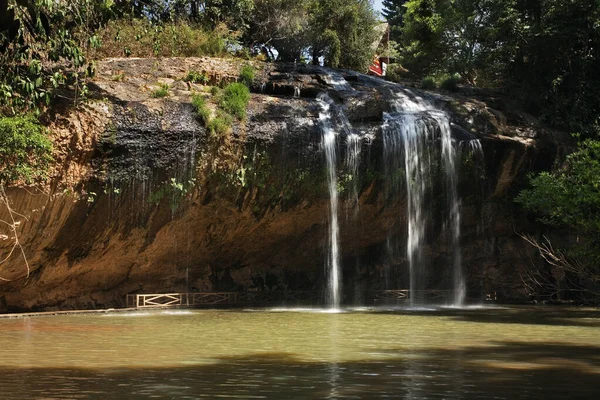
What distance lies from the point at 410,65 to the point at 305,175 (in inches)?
820

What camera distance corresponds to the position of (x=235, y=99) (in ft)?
78.4

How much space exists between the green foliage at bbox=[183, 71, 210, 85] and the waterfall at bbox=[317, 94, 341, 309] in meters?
3.72

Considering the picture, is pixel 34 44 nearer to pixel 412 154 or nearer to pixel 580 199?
pixel 580 199

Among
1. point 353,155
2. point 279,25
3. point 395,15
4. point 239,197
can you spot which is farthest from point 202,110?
point 395,15

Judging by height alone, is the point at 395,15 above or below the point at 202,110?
above

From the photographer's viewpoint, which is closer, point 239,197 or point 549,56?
point 239,197

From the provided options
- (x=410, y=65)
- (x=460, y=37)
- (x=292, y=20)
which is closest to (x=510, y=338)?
(x=292, y=20)

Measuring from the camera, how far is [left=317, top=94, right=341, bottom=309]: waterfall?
25016 mm

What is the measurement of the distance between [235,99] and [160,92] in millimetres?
2239

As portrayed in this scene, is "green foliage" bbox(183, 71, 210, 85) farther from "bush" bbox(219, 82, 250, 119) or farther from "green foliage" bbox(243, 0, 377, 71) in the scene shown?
"green foliage" bbox(243, 0, 377, 71)

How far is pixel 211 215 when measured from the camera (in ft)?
80.8

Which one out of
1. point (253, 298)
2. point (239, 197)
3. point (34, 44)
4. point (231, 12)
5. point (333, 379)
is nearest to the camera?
point (333, 379)

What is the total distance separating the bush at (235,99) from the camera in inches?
934

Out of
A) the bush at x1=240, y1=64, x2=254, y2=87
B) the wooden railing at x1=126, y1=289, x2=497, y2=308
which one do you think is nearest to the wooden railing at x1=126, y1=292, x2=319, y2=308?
the wooden railing at x1=126, y1=289, x2=497, y2=308
